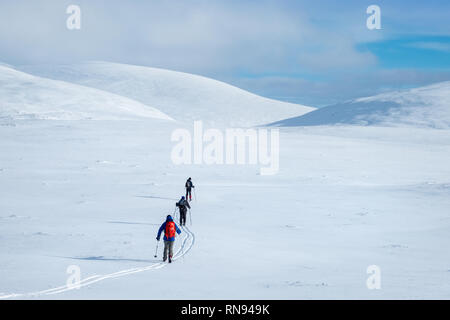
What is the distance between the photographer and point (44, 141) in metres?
46.7

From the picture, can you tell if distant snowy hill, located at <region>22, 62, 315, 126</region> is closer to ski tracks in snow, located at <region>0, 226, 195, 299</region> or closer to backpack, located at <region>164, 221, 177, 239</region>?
ski tracks in snow, located at <region>0, 226, 195, 299</region>

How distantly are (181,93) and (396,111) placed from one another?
84147 mm

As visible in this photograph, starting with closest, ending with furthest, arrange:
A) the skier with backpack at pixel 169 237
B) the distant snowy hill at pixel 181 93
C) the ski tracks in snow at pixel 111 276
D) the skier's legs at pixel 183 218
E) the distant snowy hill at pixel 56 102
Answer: the ski tracks in snow at pixel 111 276 → the skier with backpack at pixel 169 237 → the skier's legs at pixel 183 218 → the distant snowy hill at pixel 56 102 → the distant snowy hill at pixel 181 93

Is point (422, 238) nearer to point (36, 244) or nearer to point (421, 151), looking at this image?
point (36, 244)

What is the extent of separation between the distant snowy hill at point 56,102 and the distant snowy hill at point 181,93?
4596cm

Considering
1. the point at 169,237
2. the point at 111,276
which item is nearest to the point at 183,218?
the point at 169,237

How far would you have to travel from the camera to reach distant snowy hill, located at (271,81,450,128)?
84.4m

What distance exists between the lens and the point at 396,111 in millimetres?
90312

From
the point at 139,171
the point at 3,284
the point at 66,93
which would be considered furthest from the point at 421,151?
the point at 66,93

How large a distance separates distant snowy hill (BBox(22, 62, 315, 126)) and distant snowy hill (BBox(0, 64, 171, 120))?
45965mm

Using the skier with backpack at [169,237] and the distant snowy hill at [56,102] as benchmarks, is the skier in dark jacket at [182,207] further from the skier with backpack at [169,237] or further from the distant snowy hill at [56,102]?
the distant snowy hill at [56,102]

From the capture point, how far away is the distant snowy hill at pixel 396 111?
8444 cm

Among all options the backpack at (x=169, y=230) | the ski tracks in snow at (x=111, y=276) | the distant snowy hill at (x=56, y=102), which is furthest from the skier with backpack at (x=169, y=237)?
the distant snowy hill at (x=56, y=102)

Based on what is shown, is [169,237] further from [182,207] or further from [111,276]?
[182,207]
